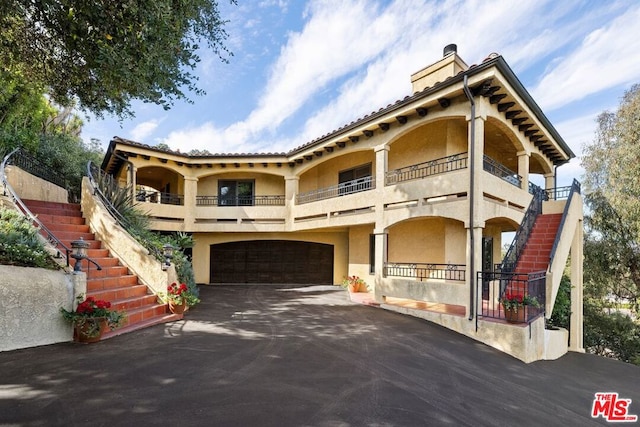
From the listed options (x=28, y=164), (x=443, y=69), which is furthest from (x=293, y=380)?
(x=28, y=164)

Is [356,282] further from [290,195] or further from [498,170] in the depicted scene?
[498,170]

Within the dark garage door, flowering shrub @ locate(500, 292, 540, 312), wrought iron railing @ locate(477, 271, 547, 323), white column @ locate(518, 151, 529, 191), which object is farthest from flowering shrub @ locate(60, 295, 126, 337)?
white column @ locate(518, 151, 529, 191)

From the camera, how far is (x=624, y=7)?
8.97m

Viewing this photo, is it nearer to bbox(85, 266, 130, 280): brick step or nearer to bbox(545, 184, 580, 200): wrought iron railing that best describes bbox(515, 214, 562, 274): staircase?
bbox(545, 184, 580, 200): wrought iron railing

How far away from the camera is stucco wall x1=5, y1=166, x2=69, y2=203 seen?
911 cm

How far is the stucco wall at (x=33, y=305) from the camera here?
4.80 m

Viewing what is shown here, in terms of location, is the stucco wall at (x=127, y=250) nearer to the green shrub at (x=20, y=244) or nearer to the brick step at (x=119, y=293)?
the brick step at (x=119, y=293)

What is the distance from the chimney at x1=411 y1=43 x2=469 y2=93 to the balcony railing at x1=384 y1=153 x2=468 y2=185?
12.1 ft

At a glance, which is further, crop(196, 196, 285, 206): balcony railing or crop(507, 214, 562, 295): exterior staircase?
crop(196, 196, 285, 206): balcony railing

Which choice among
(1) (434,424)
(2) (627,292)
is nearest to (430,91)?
(1) (434,424)

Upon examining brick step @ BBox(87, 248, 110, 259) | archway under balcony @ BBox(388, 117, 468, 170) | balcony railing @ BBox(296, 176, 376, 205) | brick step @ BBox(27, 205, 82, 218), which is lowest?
brick step @ BBox(87, 248, 110, 259)

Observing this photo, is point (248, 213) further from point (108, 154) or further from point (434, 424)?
point (434, 424)

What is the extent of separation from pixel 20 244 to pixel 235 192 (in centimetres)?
1167

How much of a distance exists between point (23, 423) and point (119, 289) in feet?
15.0
